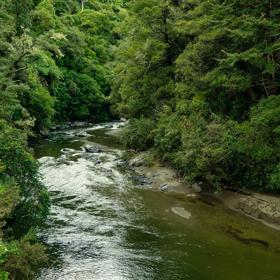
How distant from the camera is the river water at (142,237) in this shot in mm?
15750

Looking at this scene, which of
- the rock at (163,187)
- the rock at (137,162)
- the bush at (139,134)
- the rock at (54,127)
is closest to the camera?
the rock at (163,187)

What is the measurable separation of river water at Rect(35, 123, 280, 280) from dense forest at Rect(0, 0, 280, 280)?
1.76m

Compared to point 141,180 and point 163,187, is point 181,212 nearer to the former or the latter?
point 163,187

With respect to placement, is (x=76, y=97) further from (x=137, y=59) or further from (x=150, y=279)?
(x=150, y=279)

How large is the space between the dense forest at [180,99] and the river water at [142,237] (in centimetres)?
176

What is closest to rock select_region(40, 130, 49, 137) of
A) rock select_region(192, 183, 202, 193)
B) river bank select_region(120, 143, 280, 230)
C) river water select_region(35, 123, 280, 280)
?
river bank select_region(120, 143, 280, 230)

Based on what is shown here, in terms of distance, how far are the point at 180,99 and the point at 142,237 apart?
53.2ft

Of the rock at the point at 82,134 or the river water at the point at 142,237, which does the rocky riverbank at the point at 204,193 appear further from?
the rock at the point at 82,134

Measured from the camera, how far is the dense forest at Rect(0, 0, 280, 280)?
56.0ft

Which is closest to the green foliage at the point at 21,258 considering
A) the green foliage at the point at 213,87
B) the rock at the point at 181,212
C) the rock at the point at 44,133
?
the rock at the point at 181,212

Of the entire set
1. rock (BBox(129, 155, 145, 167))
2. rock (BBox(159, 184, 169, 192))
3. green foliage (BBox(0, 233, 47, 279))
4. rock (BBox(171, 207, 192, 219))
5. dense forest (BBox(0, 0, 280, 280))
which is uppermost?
dense forest (BBox(0, 0, 280, 280))

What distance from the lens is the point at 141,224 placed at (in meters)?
20.5

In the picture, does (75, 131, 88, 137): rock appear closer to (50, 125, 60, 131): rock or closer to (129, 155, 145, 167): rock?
(50, 125, 60, 131): rock

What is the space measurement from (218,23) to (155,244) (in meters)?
15.4
